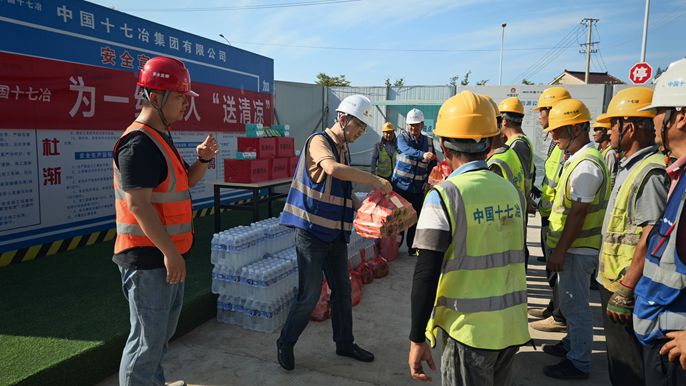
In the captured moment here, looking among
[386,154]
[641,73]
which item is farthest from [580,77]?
[386,154]

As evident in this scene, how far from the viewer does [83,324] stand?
3.47m

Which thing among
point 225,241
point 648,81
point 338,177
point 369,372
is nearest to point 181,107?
point 338,177

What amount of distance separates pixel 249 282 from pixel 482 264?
113 inches

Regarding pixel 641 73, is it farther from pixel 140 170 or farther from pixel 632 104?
pixel 140 170

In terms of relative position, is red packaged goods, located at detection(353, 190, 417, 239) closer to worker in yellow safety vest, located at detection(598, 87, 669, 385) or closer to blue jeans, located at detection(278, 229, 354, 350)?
blue jeans, located at detection(278, 229, 354, 350)

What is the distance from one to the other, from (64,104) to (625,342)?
636 centimetres

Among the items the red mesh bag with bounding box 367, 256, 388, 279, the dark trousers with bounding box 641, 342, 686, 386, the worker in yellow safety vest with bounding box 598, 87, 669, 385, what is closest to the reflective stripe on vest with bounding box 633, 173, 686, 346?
the dark trousers with bounding box 641, 342, 686, 386

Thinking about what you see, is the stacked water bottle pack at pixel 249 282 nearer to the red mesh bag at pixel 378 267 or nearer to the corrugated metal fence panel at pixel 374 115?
the red mesh bag at pixel 378 267

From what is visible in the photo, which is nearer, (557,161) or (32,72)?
(557,161)

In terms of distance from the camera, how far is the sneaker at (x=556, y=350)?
12.5ft

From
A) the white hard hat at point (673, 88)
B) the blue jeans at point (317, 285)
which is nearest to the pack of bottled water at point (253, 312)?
the blue jeans at point (317, 285)

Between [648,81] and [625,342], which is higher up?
[648,81]

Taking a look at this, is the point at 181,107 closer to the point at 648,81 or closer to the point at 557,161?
the point at 557,161

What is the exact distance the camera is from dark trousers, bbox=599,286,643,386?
98.4 inches
